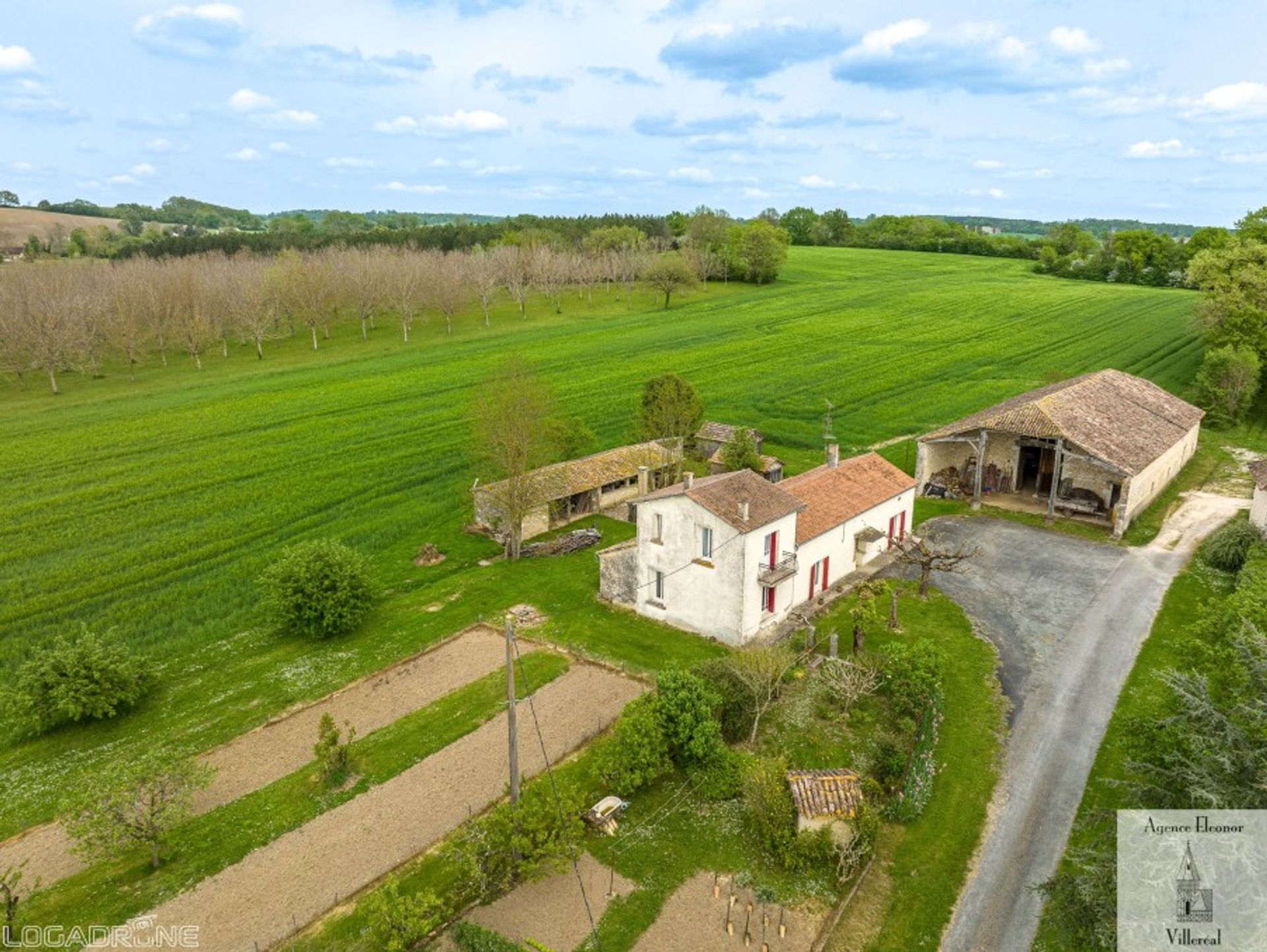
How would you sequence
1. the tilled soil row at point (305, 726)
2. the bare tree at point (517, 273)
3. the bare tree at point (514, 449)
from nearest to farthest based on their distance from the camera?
the tilled soil row at point (305, 726) → the bare tree at point (514, 449) → the bare tree at point (517, 273)

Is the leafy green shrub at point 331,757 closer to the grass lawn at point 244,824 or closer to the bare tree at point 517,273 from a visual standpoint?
the grass lawn at point 244,824

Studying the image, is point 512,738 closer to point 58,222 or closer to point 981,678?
point 981,678

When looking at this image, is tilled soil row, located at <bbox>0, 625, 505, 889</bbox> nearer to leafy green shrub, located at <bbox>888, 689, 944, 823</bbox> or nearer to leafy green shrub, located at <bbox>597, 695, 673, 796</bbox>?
leafy green shrub, located at <bbox>597, 695, 673, 796</bbox>

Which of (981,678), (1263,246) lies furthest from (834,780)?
(1263,246)

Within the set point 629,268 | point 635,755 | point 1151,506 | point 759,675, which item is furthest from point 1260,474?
point 629,268

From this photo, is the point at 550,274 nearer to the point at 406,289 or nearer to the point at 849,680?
the point at 406,289

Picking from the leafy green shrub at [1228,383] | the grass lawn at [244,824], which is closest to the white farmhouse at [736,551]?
the grass lawn at [244,824]

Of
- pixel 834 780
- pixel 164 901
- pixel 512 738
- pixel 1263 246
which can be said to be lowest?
pixel 164 901
